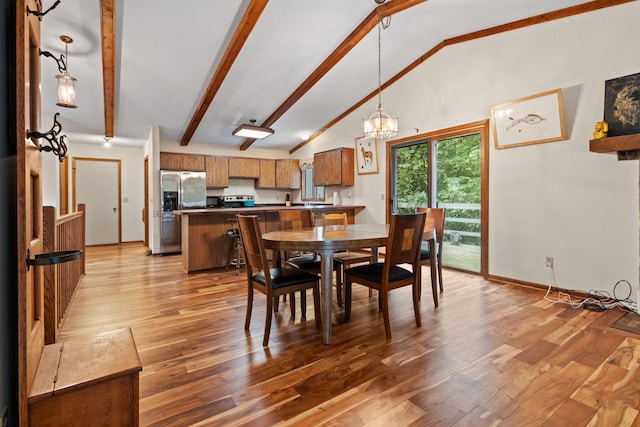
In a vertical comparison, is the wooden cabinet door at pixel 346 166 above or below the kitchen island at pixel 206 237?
above

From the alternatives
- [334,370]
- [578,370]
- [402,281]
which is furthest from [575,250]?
[334,370]

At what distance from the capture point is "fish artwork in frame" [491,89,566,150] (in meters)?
3.44

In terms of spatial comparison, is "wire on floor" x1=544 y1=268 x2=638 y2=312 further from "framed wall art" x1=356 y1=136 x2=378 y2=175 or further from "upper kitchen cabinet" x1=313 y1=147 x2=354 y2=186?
"upper kitchen cabinet" x1=313 y1=147 x2=354 y2=186

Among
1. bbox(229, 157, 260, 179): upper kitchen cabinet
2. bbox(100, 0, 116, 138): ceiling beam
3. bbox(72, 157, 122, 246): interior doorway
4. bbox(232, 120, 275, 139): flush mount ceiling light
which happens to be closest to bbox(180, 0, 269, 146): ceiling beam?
bbox(232, 120, 275, 139): flush mount ceiling light

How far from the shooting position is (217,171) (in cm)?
686

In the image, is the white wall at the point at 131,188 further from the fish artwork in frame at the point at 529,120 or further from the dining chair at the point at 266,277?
the fish artwork in frame at the point at 529,120

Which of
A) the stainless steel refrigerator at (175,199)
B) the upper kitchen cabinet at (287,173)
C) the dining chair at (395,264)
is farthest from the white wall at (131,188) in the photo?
the dining chair at (395,264)

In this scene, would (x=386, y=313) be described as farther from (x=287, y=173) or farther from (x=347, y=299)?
(x=287, y=173)

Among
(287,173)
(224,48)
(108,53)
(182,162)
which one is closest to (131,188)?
(182,162)

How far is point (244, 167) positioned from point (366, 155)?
290 centimetres

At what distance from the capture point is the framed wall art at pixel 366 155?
5699mm

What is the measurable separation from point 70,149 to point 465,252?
795 centimetres

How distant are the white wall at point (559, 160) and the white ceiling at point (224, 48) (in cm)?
28

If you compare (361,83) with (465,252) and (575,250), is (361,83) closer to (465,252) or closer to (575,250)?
(465,252)
